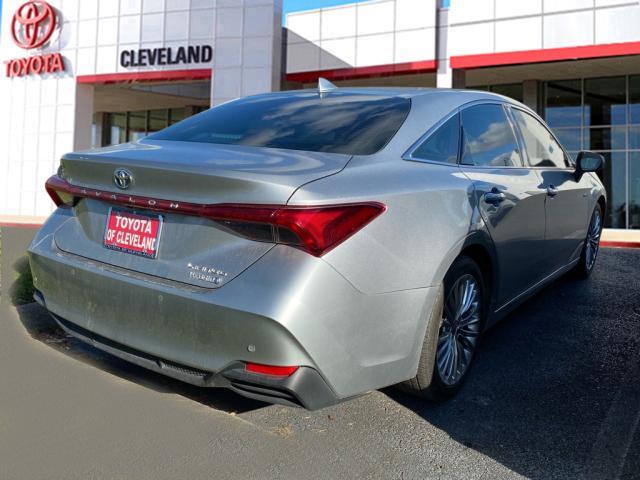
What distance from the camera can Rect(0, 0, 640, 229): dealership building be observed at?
1466 cm

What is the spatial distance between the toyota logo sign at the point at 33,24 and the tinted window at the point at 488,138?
70.2 ft

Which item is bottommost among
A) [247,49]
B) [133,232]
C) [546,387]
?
[546,387]

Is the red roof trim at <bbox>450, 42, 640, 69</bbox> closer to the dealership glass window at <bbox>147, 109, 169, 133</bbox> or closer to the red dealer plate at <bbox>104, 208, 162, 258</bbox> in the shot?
the red dealer plate at <bbox>104, 208, 162, 258</bbox>

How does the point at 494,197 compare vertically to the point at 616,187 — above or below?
below

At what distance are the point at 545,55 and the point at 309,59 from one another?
6.76 meters

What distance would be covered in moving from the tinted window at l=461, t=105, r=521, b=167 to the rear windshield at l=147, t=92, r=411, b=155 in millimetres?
487

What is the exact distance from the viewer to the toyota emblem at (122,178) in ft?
8.28

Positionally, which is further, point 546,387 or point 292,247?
point 546,387

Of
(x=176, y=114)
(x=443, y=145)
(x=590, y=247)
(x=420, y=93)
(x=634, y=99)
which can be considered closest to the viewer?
(x=443, y=145)

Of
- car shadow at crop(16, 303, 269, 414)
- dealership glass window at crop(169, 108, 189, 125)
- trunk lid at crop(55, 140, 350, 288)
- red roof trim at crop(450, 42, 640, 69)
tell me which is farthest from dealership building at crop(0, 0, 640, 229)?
trunk lid at crop(55, 140, 350, 288)

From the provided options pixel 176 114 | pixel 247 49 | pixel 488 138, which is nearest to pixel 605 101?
pixel 247 49

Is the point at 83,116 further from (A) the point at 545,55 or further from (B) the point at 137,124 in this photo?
(A) the point at 545,55

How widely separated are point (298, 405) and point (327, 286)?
0.49 meters

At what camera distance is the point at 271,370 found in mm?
2197
